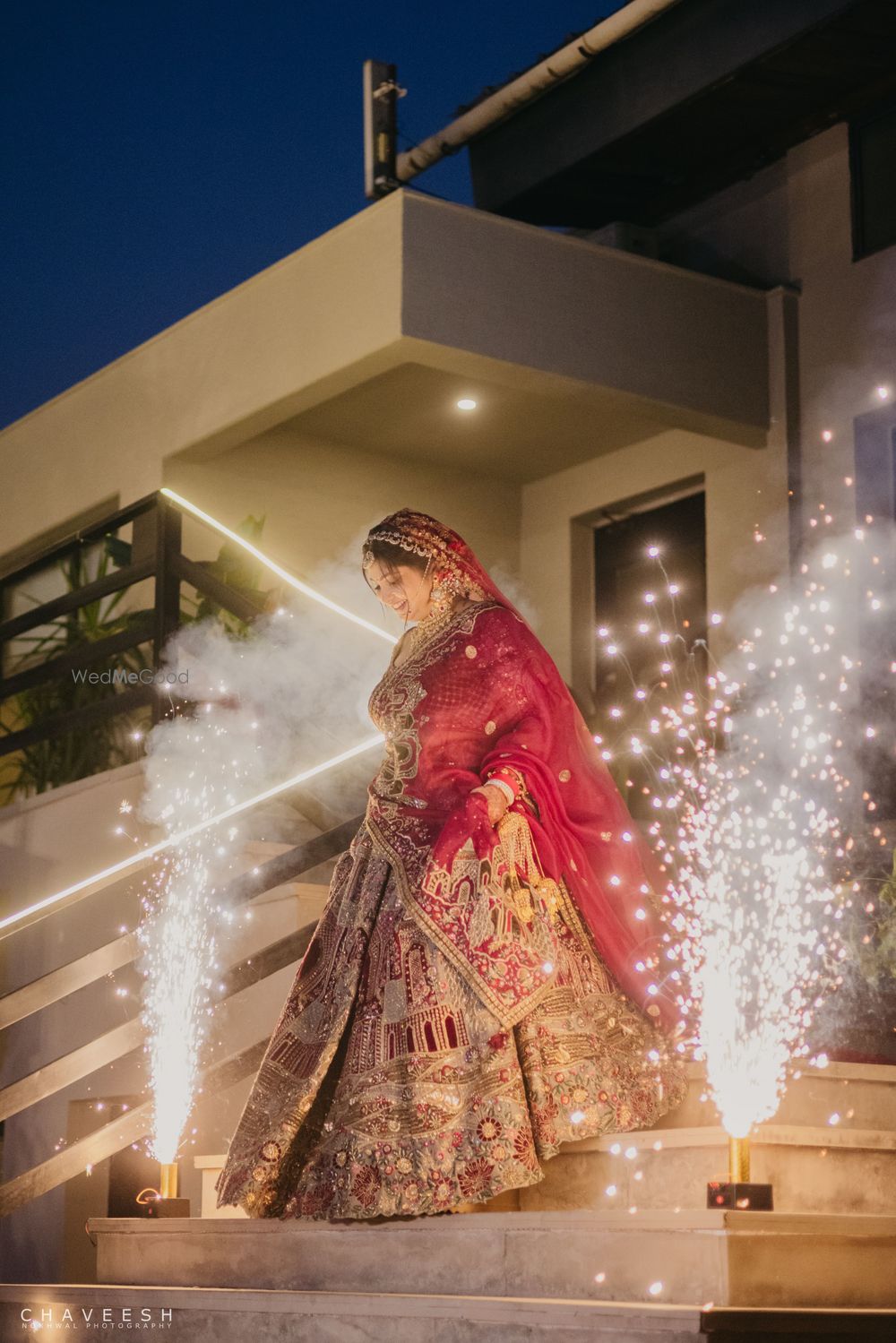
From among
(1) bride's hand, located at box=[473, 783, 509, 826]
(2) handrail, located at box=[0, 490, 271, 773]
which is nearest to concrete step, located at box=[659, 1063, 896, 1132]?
(1) bride's hand, located at box=[473, 783, 509, 826]

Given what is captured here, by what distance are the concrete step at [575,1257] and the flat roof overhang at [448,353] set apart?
150 inches

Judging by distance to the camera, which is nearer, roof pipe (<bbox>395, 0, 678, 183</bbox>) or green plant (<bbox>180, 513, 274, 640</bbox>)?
green plant (<bbox>180, 513, 274, 640</bbox>)

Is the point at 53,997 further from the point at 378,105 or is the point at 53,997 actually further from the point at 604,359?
the point at 378,105

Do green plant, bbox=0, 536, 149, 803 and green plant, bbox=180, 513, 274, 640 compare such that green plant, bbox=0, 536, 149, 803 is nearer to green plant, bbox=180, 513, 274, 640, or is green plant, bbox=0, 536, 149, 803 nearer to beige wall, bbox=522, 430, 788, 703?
green plant, bbox=180, 513, 274, 640

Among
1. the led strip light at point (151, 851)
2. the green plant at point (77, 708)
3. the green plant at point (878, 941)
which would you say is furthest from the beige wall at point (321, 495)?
the green plant at point (878, 941)

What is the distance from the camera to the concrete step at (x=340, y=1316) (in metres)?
3.02

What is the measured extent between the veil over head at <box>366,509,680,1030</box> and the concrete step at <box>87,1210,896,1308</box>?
789 millimetres

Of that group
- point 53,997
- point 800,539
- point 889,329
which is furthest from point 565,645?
point 53,997

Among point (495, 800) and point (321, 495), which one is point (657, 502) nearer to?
point (321, 495)

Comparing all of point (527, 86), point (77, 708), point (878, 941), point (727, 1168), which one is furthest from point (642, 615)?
point (727, 1168)

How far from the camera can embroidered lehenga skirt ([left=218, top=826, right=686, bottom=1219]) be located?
3779mm

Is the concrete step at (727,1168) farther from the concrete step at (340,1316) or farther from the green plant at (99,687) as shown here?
the green plant at (99,687)

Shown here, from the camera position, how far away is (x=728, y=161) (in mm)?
7973

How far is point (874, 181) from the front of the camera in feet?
24.2
